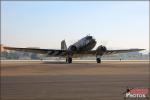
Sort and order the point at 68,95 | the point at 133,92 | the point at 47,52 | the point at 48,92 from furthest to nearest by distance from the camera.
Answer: the point at 47,52 < the point at 48,92 < the point at 68,95 < the point at 133,92

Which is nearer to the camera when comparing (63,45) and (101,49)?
(101,49)

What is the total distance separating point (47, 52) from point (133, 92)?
51.5 meters

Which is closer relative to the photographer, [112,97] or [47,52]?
[112,97]

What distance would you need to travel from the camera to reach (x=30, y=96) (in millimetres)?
12891

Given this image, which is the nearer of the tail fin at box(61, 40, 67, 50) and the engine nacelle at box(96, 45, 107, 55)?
the engine nacelle at box(96, 45, 107, 55)

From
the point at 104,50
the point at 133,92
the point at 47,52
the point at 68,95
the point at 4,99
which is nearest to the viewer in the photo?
the point at 133,92

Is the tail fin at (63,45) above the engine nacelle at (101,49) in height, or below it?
above

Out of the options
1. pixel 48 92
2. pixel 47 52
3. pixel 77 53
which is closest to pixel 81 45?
pixel 77 53

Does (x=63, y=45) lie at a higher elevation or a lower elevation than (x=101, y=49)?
higher

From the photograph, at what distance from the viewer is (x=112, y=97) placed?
12.6 meters

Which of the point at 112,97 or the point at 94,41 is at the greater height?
the point at 94,41

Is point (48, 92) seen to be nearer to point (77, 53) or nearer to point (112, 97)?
point (112, 97)

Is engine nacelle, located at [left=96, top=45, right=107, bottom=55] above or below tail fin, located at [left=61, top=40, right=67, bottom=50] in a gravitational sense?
below

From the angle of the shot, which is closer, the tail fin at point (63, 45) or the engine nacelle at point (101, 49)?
the engine nacelle at point (101, 49)
